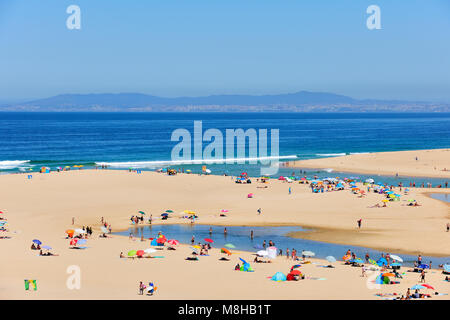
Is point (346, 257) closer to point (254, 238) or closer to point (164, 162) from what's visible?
point (254, 238)

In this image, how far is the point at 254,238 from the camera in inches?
1563

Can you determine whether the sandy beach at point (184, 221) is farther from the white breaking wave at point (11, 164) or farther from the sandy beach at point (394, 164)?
the white breaking wave at point (11, 164)

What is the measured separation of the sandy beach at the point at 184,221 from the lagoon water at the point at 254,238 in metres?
1.43

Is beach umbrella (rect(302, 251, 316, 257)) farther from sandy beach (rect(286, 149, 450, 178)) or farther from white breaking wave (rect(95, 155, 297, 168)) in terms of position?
white breaking wave (rect(95, 155, 297, 168))

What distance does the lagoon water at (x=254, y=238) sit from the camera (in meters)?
35.4

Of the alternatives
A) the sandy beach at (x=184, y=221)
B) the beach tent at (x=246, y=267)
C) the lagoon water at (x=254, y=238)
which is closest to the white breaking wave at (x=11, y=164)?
the sandy beach at (x=184, y=221)

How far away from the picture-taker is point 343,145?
4847 inches

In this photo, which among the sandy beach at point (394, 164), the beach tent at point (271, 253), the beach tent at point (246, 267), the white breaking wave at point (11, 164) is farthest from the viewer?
the white breaking wave at point (11, 164)

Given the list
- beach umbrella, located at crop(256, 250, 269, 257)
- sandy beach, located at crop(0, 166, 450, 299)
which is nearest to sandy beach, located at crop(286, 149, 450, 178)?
sandy beach, located at crop(0, 166, 450, 299)

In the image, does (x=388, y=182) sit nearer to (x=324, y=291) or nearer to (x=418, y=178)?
(x=418, y=178)

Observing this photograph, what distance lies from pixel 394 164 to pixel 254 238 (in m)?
50.7

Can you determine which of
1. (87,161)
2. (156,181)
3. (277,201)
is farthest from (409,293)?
(87,161)

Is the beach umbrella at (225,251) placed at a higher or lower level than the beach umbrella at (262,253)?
lower
